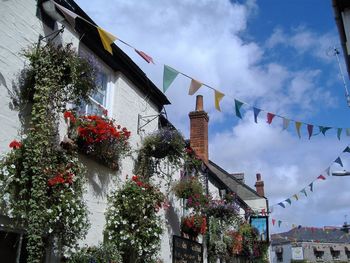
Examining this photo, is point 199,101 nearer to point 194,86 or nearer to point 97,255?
point 194,86

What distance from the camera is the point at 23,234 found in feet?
18.5

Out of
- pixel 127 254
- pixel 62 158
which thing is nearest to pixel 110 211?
pixel 127 254

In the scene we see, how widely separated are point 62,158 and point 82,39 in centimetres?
278

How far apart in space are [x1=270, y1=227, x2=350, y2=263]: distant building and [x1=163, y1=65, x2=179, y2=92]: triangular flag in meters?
49.0

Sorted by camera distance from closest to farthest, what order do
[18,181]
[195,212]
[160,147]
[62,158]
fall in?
[18,181]
[62,158]
[160,147]
[195,212]

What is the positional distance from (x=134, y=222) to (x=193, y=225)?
400cm

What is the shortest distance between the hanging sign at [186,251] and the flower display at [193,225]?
255mm

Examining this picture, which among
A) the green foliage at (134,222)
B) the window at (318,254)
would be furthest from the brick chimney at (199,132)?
the window at (318,254)

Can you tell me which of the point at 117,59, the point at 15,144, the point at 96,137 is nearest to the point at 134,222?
the point at 96,137

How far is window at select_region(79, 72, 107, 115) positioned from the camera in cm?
791

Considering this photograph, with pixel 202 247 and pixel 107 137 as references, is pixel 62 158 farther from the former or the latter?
pixel 202 247

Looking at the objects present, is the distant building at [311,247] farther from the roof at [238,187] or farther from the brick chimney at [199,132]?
the brick chimney at [199,132]

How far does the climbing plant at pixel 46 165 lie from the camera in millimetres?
5340

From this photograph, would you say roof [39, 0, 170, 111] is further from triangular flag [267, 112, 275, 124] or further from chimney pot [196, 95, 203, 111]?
chimney pot [196, 95, 203, 111]
